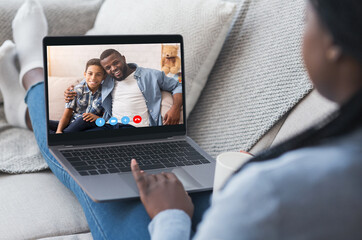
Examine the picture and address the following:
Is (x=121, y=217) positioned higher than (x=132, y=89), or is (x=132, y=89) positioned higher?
(x=132, y=89)

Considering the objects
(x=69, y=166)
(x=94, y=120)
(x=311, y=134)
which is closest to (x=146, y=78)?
(x=94, y=120)

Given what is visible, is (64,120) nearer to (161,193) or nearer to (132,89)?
(132,89)

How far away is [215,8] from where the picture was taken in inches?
45.6

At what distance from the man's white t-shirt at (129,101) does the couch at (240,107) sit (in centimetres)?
21

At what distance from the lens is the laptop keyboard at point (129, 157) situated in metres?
0.90

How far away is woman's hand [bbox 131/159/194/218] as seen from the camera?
709mm

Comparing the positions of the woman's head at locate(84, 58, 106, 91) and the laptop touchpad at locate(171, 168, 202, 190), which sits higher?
the woman's head at locate(84, 58, 106, 91)

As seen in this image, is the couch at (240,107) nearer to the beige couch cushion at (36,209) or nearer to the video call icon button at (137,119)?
the beige couch cushion at (36,209)

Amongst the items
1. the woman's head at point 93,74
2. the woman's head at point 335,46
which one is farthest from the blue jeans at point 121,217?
the woman's head at point 335,46

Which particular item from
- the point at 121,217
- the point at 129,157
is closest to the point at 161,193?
the point at 121,217

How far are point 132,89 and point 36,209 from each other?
14.0 inches

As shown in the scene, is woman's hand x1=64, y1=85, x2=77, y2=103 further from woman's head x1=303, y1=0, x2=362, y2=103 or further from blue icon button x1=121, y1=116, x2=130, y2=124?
woman's head x1=303, y1=0, x2=362, y2=103

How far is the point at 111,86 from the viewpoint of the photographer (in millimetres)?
1002

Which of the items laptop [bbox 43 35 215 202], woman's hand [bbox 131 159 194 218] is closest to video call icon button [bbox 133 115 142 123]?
laptop [bbox 43 35 215 202]
